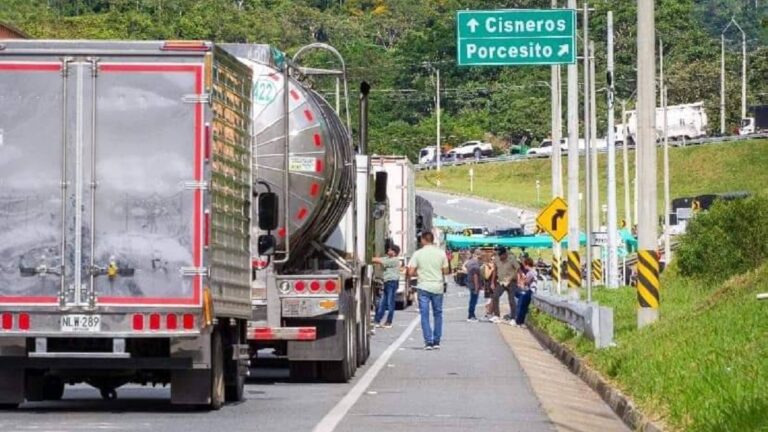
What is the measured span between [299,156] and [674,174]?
10902 centimetres

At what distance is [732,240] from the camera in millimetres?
49625

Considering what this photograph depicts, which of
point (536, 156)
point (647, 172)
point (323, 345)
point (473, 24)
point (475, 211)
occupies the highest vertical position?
point (536, 156)

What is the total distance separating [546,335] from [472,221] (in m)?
77.2

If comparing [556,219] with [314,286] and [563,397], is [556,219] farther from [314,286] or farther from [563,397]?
[563,397]

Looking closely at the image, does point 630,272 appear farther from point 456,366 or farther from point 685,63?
point 685,63

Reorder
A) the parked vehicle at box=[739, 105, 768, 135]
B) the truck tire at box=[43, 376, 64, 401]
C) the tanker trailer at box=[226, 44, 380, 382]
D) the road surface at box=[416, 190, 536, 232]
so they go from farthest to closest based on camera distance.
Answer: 1. the parked vehicle at box=[739, 105, 768, 135]
2. the road surface at box=[416, 190, 536, 232]
3. the tanker trailer at box=[226, 44, 380, 382]
4. the truck tire at box=[43, 376, 64, 401]

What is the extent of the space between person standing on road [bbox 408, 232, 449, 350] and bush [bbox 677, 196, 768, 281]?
1742 centimetres

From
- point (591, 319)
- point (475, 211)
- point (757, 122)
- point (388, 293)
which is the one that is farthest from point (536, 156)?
point (591, 319)

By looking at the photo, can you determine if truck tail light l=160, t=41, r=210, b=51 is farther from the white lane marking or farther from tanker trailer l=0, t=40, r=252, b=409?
the white lane marking

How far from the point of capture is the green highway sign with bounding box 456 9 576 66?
39.1 m

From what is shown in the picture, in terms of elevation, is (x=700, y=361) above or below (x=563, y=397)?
above

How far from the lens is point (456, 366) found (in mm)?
27312

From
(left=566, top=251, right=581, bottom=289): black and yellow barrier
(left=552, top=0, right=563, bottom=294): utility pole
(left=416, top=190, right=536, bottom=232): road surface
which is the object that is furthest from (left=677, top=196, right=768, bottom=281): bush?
(left=416, top=190, right=536, bottom=232): road surface

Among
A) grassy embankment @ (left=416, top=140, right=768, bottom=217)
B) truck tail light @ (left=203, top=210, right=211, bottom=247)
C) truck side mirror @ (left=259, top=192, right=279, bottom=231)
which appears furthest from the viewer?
grassy embankment @ (left=416, top=140, right=768, bottom=217)
